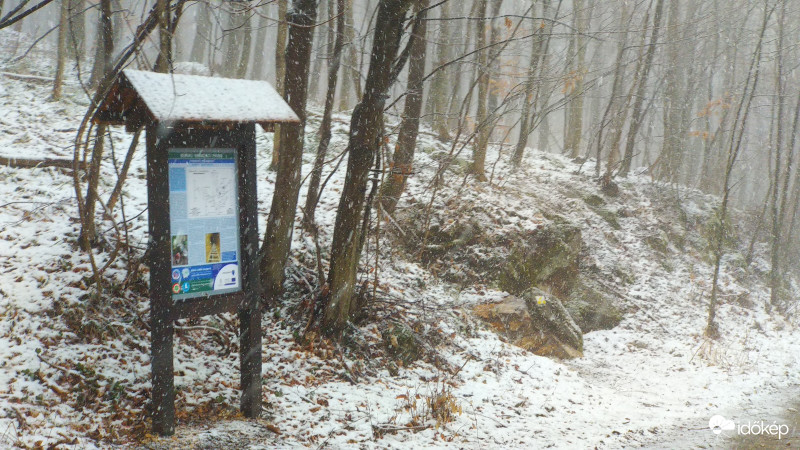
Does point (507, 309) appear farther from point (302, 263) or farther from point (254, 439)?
point (254, 439)

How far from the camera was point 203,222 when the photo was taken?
4395mm

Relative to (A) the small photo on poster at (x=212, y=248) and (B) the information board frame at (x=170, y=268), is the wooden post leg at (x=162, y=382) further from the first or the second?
(A) the small photo on poster at (x=212, y=248)

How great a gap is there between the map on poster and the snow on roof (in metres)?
0.43

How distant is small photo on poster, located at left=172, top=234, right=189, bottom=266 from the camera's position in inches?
167

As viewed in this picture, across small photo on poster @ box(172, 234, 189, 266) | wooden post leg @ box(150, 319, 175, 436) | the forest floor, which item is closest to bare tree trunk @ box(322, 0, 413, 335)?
the forest floor

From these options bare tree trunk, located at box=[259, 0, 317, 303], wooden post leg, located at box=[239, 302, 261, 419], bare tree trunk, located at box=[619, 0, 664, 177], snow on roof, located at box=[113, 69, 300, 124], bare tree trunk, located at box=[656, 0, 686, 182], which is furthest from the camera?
bare tree trunk, located at box=[656, 0, 686, 182]

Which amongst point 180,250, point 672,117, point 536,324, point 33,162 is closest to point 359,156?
point 180,250

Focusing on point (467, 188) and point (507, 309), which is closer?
point (507, 309)

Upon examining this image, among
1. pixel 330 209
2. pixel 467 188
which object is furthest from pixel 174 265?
pixel 467 188

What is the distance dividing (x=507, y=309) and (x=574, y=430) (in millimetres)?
3068

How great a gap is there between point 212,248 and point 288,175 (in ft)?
7.19

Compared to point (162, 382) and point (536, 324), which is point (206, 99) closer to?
point (162, 382)

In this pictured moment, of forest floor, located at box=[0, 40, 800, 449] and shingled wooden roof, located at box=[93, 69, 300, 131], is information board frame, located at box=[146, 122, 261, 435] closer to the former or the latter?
shingled wooden roof, located at box=[93, 69, 300, 131]

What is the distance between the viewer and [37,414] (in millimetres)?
4082
